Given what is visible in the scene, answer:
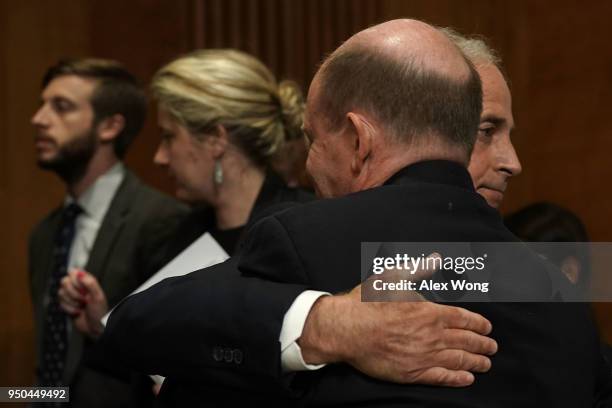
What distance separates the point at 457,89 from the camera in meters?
1.40

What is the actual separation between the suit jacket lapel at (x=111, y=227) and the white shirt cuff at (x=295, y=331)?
2.21 m

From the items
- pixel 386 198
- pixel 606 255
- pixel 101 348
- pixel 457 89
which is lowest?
pixel 606 255

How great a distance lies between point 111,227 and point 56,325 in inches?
15.4

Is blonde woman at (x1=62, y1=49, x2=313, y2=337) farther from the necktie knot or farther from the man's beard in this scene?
the man's beard

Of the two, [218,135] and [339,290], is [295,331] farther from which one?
[218,135]

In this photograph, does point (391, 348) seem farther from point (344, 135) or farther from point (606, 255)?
point (606, 255)

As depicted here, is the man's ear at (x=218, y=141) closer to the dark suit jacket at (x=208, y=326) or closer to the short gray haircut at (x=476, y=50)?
the short gray haircut at (x=476, y=50)

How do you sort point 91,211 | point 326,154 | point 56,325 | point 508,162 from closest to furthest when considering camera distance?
point 326,154, point 508,162, point 56,325, point 91,211

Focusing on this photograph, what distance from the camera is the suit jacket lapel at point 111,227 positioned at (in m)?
3.45

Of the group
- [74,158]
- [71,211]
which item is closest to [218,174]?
[71,211]

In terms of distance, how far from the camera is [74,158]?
12.8ft

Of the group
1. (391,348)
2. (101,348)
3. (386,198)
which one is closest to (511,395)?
(391,348)

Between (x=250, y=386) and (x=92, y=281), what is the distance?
1806 mm

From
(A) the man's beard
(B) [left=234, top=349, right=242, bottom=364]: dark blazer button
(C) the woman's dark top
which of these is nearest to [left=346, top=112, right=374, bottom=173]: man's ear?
(B) [left=234, top=349, right=242, bottom=364]: dark blazer button
